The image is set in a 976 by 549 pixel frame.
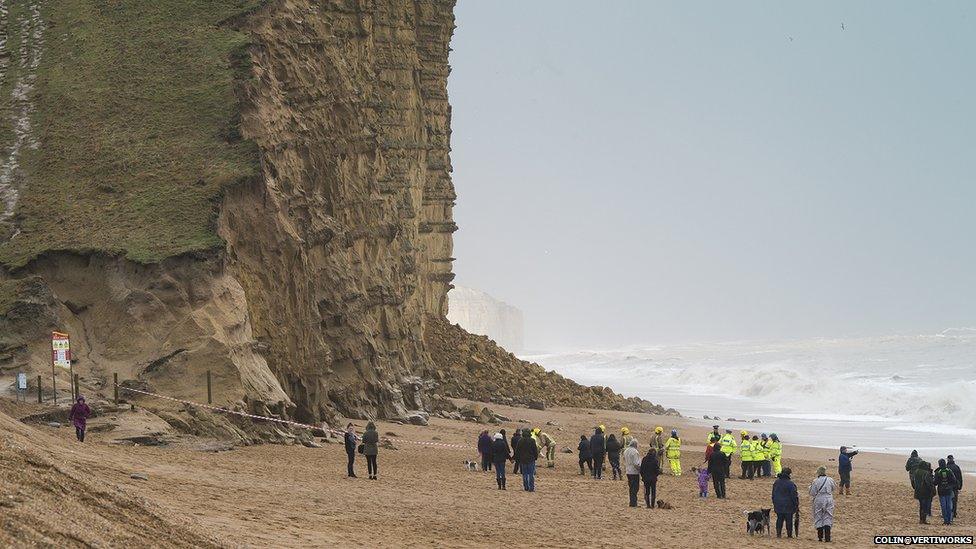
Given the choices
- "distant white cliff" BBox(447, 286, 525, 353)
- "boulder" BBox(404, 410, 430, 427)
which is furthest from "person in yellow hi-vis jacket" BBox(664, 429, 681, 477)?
"distant white cliff" BBox(447, 286, 525, 353)

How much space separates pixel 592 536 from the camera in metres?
17.9

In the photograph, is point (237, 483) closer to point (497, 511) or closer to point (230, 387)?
point (497, 511)

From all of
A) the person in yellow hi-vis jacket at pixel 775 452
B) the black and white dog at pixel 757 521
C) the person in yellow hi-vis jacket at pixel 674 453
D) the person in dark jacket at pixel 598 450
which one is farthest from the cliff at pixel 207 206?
the black and white dog at pixel 757 521

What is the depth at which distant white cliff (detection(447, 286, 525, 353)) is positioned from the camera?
17575cm

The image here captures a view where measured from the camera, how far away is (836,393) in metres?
64.1

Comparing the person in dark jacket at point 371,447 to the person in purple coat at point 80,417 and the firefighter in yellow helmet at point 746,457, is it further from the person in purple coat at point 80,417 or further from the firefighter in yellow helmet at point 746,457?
the firefighter in yellow helmet at point 746,457

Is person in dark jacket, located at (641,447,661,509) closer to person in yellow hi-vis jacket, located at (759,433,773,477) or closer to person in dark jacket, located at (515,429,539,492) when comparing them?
person in dark jacket, located at (515,429,539,492)

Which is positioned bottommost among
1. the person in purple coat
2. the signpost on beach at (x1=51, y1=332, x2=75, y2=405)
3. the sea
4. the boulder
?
the sea

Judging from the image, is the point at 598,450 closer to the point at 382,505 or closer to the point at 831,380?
the point at 382,505

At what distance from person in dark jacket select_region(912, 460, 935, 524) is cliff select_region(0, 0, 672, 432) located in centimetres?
1283

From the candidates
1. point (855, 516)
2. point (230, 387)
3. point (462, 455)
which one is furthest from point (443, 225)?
point (855, 516)

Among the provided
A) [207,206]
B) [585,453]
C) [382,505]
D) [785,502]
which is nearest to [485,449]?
[585,453]

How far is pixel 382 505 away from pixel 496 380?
34.3 m

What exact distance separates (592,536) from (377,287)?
74.8 ft
